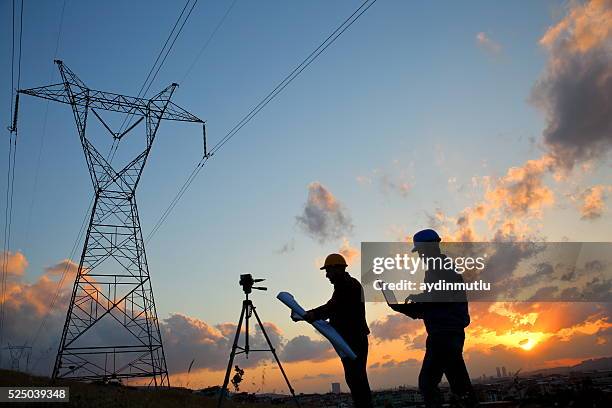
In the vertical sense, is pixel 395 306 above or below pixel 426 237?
below

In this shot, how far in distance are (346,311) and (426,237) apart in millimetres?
1880

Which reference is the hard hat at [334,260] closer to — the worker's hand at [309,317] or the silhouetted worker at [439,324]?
the worker's hand at [309,317]

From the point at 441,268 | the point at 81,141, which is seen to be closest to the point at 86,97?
the point at 81,141

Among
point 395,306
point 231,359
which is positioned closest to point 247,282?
point 231,359

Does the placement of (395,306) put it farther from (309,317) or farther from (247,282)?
(247,282)

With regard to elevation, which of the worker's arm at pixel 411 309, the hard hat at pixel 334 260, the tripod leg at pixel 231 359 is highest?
the hard hat at pixel 334 260

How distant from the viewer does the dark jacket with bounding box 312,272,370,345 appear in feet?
24.5

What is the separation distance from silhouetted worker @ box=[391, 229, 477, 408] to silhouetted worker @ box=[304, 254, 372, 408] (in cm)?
127

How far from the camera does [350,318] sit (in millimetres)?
7484

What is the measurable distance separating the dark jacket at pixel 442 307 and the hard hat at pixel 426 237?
0.83 ft

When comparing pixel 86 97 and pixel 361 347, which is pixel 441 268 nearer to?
pixel 361 347

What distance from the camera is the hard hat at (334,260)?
7.77 m

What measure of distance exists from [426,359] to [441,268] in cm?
113

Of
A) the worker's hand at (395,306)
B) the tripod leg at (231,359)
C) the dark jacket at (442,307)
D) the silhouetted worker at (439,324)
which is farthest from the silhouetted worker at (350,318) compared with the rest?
the tripod leg at (231,359)
